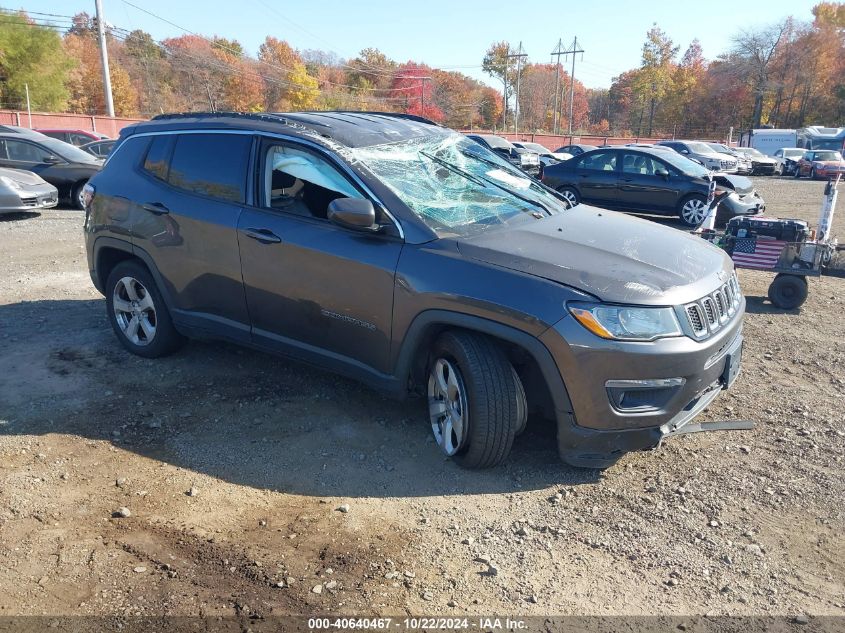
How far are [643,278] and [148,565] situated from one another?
271 cm

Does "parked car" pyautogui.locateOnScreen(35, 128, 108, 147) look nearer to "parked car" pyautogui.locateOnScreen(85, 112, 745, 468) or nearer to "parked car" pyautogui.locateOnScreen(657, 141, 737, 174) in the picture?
"parked car" pyautogui.locateOnScreen(85, 112, 745, 468)

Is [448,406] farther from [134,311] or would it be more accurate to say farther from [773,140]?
[773,140]

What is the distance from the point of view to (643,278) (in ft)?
11.2

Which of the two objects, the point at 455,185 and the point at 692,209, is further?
the point at 692,209

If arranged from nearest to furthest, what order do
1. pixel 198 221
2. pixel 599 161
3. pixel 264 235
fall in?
pixel 264 235 → pixel 198 221 → pixel 599 161

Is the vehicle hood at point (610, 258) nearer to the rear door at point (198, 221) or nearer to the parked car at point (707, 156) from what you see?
the rear door at point (198, 221)

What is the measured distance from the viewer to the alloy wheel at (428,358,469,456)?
11.8ft

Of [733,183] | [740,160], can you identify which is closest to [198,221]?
[733,183]

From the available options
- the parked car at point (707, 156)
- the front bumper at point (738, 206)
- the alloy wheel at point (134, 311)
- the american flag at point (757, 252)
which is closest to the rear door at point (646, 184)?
the front bumper at point (738, 206)

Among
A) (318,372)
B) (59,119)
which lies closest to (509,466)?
(318,372)

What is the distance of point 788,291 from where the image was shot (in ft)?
22.8

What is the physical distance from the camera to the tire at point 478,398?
3438mm

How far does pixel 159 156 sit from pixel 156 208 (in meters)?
0.44

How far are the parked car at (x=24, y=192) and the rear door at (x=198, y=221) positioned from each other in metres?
8.23
